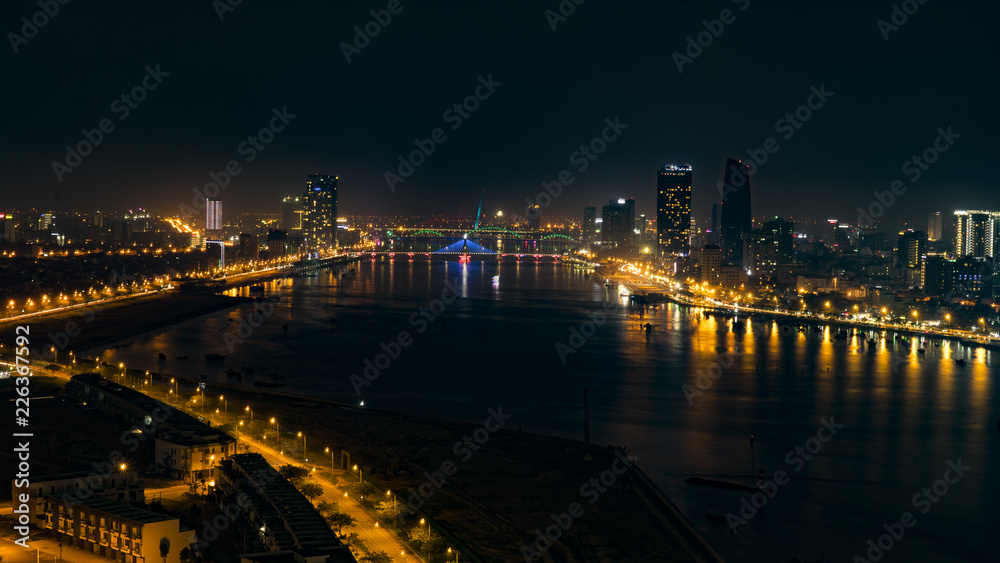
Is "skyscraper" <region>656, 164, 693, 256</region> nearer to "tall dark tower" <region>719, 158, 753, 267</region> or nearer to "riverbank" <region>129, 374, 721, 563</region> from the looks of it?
"tall dark tower" <region>719, 158, 753, 267</region>

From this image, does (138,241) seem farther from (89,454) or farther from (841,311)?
(89,454)

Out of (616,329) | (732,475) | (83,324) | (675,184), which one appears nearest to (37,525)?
(732,475)

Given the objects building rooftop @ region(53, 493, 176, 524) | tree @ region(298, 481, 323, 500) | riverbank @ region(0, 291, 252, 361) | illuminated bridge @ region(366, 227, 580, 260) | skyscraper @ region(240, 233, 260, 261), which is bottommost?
tree @ region(298, 481, 323, 500)

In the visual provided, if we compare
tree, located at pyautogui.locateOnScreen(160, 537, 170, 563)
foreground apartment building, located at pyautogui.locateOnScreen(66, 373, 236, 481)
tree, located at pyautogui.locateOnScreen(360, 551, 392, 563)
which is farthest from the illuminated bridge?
tree, located at pyautogui.locateOnScreen(160, 537, 170, 563)

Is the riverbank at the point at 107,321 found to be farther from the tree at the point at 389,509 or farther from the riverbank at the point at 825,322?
the riverbank at the point at 825,322

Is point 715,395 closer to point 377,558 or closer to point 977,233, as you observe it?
point 377,558

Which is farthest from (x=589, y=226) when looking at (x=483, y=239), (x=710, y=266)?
(x=710, y=266)
